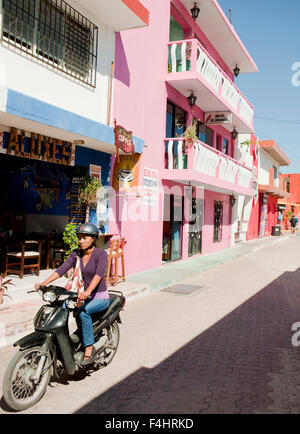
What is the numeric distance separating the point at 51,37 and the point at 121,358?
6.57m

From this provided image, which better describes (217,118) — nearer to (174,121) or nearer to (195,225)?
(174,121)

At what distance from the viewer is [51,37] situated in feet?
26.9

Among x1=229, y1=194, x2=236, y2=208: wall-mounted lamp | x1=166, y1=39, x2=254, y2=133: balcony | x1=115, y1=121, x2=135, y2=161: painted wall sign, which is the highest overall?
x1=166, y1=39, x2=254, y2=133: balcony

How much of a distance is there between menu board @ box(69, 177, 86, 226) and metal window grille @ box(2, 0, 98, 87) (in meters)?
2.31

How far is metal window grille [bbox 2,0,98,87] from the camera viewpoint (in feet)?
23.9

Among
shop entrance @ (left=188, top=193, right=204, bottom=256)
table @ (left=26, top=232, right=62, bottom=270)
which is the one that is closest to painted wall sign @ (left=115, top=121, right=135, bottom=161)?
table @ (left=26, top=232, right=62, bottom=270)

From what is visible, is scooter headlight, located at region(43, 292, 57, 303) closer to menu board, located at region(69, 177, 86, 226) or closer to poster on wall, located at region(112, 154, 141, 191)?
menu board, located at region(69, 177, 86, 226)

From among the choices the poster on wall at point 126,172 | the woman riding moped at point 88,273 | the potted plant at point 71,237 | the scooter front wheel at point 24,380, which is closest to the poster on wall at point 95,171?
the poster on wall at point 126,172

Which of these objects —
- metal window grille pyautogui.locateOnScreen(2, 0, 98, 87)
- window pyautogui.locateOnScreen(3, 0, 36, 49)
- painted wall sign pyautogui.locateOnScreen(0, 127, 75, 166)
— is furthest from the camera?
painted wall sign pyautogui.locateOnScreen(0, 127, 75, 166)

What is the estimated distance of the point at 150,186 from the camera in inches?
491

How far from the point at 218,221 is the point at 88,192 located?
12511 millimetres

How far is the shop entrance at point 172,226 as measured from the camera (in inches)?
564
